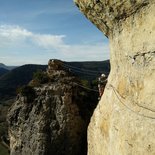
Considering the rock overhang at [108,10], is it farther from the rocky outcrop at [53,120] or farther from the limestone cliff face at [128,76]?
the rocky outcrop at [53,120]

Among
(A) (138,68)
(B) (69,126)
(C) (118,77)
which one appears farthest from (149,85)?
(B) (69,126)

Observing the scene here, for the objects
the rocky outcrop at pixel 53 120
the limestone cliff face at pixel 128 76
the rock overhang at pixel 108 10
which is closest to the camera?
the limestone cliff face at pixel 128 76

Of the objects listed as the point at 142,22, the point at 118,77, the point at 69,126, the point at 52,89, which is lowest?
the point at 69,126

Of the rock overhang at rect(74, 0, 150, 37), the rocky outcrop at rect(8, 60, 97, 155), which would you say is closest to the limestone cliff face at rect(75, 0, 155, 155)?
the rock overhang at rect(74, 0, 150, 37)

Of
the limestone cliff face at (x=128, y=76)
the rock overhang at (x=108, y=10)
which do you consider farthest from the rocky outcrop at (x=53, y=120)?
the rock overhang at (x=108, y=10)

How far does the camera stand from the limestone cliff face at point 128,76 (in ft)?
40.2

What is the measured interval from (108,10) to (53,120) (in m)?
11.5

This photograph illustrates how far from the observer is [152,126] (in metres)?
11.9

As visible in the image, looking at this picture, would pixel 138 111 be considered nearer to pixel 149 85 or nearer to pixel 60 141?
pixel 149 85

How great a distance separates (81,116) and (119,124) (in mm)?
10747

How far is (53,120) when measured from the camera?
969 inches

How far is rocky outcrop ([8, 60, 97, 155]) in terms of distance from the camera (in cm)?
2430

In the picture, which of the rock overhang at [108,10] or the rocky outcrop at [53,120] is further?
the rocky outcrop at [53,120]

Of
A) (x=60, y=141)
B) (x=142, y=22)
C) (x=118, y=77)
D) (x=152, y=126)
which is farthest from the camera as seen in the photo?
(x=60, y=141)
